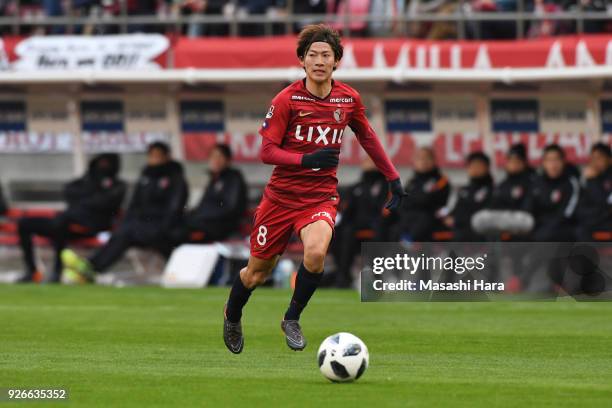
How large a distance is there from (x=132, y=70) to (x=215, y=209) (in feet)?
7.69

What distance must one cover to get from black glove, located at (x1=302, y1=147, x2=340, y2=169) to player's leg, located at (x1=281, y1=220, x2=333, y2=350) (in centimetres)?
46

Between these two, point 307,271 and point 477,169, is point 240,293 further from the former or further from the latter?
point 477,169

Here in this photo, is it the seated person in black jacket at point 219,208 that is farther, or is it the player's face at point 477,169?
the seated person in black jacket at point 219,208

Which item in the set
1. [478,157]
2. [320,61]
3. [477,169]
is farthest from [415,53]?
[320,61]

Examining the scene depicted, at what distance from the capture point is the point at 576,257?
59.2 ft

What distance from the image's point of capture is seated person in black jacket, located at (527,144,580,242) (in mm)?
19578

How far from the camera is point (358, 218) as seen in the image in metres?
20.9

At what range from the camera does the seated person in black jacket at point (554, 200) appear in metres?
19.6

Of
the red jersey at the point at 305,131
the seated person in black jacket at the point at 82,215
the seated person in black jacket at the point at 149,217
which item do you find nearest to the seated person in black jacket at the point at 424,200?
the seated person in black jacket at the point at 149,217

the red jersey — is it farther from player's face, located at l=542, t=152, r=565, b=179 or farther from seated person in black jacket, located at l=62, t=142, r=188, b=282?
seated person in black jacket, located at l=62, t=142, r=188, b=282

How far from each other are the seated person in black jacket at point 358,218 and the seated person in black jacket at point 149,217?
2.43 meters

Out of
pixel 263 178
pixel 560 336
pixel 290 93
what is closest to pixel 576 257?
pixel 560 336

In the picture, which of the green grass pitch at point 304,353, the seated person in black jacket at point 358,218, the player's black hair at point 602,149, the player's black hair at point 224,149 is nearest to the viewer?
the green grass pitch at point 304,353

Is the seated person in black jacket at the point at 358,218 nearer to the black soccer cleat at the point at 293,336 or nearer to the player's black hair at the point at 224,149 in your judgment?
the player's black hair at the point at 224,149
